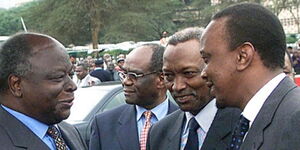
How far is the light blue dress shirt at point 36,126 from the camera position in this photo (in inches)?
128

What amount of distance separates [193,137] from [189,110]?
0.63ft

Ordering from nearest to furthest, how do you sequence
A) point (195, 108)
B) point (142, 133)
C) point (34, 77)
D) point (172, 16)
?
point (34, 77) → point (195, 108) → point (142, 133) → point (172, 16)

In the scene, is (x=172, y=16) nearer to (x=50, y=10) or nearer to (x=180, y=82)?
(x=50, y=10)

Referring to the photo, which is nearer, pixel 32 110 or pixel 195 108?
pixel 32 110

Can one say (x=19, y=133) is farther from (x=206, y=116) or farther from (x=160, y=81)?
(x=160, y=81)

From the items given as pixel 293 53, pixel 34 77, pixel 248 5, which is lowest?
pixel 293 53

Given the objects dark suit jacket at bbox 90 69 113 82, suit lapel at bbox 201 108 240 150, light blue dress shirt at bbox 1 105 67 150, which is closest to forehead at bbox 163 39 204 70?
suit lapel at bbox 201 108 240 150

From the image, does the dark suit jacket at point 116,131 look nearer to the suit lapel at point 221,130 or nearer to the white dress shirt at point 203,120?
the white dress shirt at point 203,120

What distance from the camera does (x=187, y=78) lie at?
353cm

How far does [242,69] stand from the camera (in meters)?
2.58

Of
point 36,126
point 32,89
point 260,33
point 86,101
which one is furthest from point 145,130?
point 86,101

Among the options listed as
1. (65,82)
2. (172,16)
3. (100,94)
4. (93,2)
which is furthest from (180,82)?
(172,16)

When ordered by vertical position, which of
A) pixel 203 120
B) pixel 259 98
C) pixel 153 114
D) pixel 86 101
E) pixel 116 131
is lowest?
pixel 86 101

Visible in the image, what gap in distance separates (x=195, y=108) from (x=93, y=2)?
39024 millimetres
